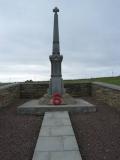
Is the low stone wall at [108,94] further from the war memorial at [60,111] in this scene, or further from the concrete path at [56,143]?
the concrete path at [56,143]

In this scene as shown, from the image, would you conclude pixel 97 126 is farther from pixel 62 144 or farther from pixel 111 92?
pixel 111 92

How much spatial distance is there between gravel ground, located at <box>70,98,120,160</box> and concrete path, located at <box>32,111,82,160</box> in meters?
0.20

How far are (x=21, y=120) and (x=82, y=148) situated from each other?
12.4 feet

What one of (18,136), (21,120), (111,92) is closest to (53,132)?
(18,136)

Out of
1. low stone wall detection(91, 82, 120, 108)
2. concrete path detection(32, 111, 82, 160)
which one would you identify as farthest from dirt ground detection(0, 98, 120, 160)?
low stone wall detection(91, 82, 120, 108)

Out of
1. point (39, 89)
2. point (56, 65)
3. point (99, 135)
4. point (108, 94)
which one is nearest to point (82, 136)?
point (99, 135)

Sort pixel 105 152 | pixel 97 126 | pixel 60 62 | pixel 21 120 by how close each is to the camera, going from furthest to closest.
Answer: pixel 60 62
pixel 21 120
pixel 97 126
pixel 105 152

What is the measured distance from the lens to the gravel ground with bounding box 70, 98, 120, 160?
16.9 ft

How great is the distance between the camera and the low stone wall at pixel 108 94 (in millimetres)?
10570

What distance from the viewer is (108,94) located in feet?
40.2

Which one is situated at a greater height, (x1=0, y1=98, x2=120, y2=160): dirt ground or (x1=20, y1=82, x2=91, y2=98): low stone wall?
(x1=20, y1=82, x2=91, y2=98): low stone wall

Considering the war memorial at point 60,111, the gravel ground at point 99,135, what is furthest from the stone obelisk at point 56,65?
the gravel ground at point 99,135

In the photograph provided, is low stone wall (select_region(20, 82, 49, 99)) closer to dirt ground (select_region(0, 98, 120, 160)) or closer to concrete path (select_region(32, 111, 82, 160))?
dirt ground (select_region(0, 98, 120, 160))

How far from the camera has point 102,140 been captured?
6082 mm
